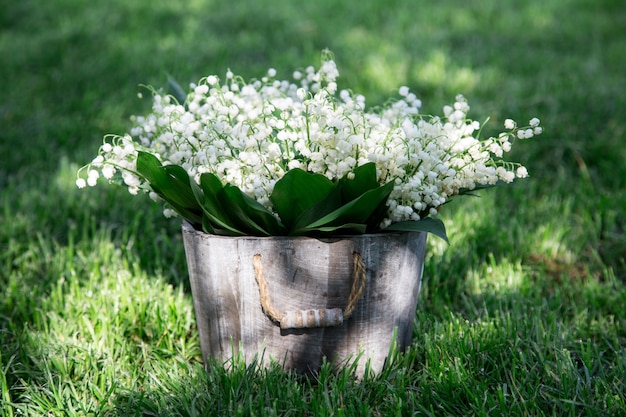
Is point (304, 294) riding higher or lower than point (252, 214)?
lower

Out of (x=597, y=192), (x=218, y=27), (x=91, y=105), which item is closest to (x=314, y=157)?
(x=597, y=192)

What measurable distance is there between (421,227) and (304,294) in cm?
31

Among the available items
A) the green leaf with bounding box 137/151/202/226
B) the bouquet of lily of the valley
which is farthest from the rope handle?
the green leaf with bounding box 137/151/202/226

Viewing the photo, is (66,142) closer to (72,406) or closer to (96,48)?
(96,48)

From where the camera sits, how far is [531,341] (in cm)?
173

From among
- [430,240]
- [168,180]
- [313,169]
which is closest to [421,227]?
[313,169]

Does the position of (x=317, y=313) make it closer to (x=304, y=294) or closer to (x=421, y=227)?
(x=304, y=294)

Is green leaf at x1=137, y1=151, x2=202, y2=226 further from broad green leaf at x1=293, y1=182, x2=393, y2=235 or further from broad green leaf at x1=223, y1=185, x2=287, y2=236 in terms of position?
broad green leaf at x1=293, y1=182, x2=393, y2=235

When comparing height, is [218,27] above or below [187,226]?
above

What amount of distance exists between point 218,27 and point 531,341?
363 cm

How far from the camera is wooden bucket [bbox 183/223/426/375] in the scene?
1507mm

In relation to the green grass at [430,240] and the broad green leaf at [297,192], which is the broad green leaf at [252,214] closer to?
the broad green leaf at [297,192]

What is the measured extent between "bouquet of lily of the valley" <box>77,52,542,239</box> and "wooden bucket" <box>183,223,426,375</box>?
0.16 feet

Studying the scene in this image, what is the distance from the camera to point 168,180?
1487mm
